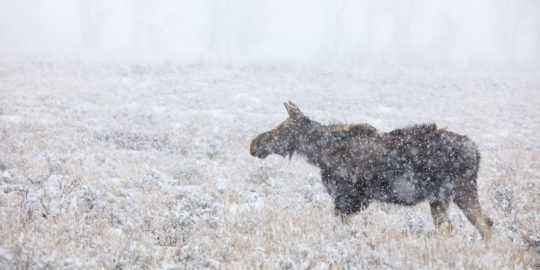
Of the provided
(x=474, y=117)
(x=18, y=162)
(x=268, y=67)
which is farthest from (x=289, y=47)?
(x=18, y=162)

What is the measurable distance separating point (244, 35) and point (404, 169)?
4909 cm

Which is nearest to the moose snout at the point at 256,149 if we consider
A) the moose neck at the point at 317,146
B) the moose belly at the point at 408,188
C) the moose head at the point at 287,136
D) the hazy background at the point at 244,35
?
the moose head at the point at 287,136

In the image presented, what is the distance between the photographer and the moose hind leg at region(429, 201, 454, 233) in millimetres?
4523

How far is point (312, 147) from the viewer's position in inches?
207

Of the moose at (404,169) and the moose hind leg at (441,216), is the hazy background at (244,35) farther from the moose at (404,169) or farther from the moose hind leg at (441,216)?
the moose hind leg at (441,216)

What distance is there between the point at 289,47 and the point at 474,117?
50.1 metres

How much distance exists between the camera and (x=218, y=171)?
8.06 metres

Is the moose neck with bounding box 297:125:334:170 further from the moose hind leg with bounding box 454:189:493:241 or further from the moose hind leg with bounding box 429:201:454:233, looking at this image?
the moose hind leg with bounding box 454:189:493:241

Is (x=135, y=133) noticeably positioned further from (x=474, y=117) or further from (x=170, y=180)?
(x=474, y=117)

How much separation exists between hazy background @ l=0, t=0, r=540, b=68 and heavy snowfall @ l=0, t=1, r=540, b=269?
1112 cm

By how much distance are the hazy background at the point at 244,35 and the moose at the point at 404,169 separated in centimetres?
2886

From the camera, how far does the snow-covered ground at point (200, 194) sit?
3.71 metres

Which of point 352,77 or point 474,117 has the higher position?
point 352,77

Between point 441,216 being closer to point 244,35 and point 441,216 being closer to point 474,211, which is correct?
point 474,211
